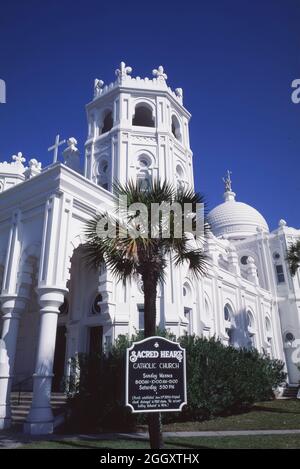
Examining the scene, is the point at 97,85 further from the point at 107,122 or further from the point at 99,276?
the point at 99,276

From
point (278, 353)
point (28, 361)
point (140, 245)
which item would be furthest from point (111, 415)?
point (278, 353)

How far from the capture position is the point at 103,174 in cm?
2578

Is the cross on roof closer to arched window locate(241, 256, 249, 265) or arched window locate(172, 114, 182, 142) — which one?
arched window locate(172, 114, 182, 142)

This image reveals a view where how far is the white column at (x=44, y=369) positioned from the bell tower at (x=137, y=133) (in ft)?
36.3

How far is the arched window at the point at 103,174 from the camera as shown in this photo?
83.3 ft

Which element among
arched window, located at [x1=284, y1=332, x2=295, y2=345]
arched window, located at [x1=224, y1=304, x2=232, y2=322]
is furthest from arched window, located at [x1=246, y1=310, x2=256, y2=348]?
arched window, located at [x1=284, y1=332, x2=295, y2=345]

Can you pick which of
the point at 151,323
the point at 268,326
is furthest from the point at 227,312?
the point at 151,323

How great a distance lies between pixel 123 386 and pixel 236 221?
40.0 m

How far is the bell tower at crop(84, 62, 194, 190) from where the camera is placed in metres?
24.7

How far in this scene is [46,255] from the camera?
15.5 meters

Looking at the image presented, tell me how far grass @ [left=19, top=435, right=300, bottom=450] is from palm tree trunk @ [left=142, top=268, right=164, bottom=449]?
1.33 meters

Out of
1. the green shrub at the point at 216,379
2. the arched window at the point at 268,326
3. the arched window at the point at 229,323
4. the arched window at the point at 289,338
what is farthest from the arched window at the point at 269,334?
the green shrub at the point at 216,379
